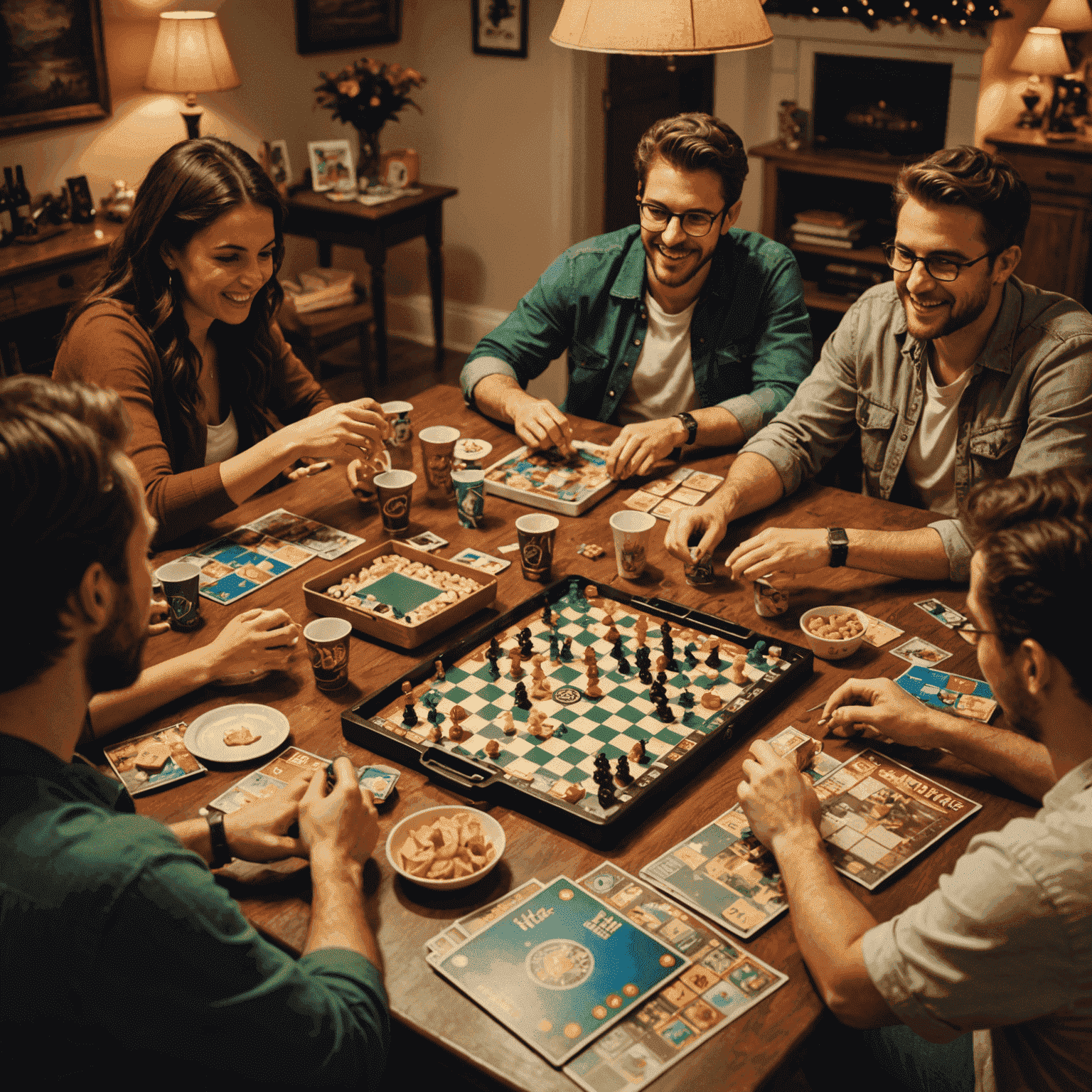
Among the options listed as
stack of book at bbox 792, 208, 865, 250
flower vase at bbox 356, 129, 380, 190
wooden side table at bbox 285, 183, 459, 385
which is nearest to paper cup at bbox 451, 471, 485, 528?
wooden side table at bbox 285, 183, 459, 385

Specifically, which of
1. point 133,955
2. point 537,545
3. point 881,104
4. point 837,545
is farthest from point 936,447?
point 881,104

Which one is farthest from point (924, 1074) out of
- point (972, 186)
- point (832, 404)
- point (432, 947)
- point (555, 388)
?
point (555, 388)

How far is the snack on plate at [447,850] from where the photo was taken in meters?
1.44

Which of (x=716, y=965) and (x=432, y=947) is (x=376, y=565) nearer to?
(x=432, y=947)

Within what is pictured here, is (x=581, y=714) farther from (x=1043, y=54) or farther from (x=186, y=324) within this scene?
(x=1043, y=54)

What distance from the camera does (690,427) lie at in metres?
2.62

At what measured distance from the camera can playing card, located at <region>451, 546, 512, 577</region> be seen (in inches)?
85.7

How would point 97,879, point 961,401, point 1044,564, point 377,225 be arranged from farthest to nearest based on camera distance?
1. point 377,225
2. point 961,401
3. point 1044,564
4. point 97,879

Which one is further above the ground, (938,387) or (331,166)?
(331,166)

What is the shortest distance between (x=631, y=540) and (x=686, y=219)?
1.06 meters

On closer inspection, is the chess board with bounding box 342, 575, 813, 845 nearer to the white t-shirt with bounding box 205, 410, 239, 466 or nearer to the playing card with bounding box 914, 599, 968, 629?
the playing card with bounding box 914, 599, 968, 629

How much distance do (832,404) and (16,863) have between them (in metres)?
2.04

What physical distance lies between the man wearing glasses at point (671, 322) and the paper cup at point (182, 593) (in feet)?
3.08

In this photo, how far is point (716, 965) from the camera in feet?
4.42
